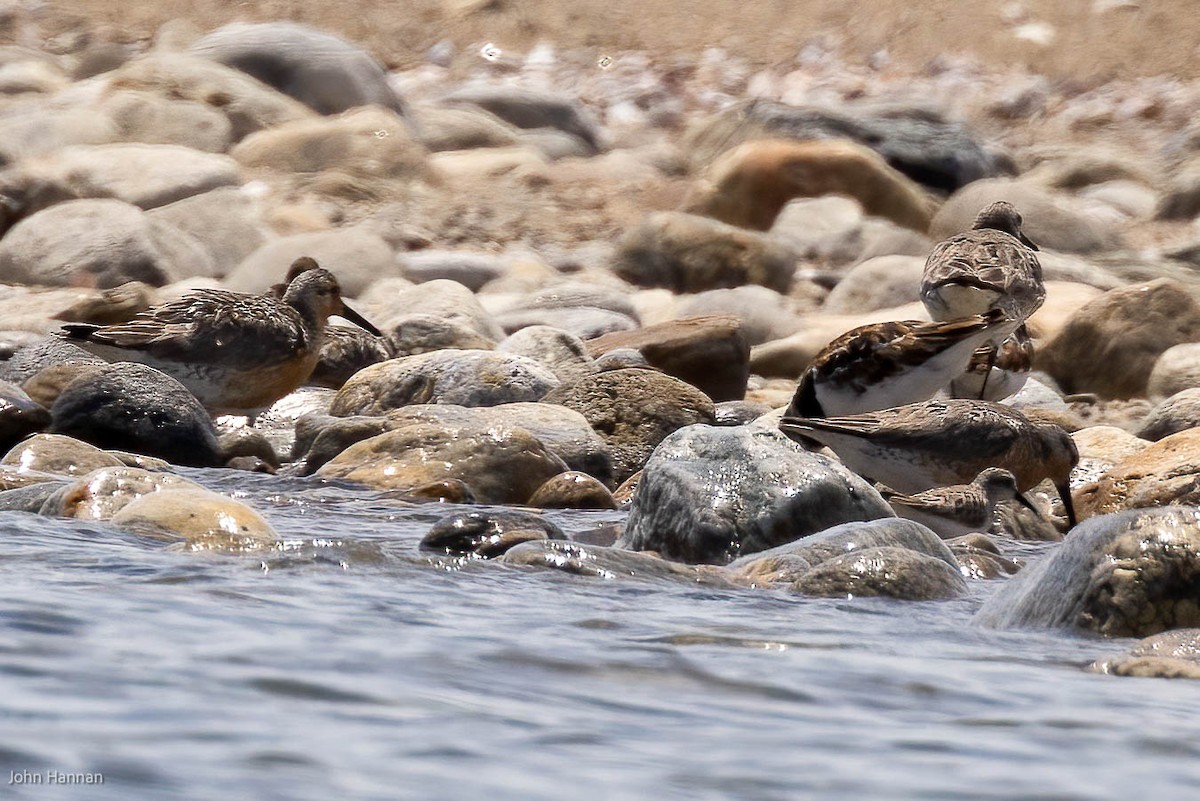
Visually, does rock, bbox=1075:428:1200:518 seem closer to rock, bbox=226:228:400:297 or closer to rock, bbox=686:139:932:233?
rock, bbox=226:228:400:297

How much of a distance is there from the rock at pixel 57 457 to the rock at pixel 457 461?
1.19 metres

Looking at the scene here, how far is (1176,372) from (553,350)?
450cm

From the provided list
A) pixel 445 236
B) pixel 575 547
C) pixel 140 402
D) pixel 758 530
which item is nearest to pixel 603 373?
pixel 140 402

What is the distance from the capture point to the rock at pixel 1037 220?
20.4 meters

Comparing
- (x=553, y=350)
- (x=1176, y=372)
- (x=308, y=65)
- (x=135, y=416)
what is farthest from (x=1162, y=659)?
(x=308, y=65)

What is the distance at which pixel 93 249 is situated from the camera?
671 inches

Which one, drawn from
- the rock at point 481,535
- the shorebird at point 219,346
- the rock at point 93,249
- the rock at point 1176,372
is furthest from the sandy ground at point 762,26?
the rock at point 481,535

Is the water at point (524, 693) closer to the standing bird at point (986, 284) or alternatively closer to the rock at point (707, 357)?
the standing bird at point (986, 284)

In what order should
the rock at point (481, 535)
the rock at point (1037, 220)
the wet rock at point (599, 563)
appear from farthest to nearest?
1. the rock at point (1037, 220)
2. the rock at point (481, 535)
3. the wet rock at point (599, 563)

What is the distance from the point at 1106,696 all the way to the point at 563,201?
19.3 meters

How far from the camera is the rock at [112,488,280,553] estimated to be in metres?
6.10

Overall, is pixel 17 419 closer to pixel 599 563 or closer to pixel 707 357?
pixel 599 563

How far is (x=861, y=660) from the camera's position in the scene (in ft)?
15.0

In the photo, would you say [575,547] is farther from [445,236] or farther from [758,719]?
[445,236]
